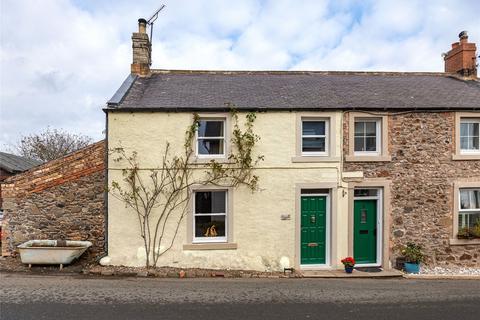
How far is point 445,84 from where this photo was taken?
13797mm

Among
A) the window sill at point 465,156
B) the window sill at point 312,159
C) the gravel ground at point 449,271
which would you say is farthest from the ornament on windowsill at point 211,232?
the window sill at point 465,156

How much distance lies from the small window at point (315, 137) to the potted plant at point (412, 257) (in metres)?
4.05

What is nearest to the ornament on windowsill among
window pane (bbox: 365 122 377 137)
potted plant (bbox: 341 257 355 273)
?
potted plant (bbox: 341 257 355 273)

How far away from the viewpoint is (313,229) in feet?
36.3

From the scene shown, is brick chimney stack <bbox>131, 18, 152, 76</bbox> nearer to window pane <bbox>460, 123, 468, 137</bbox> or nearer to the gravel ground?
window pane <bbox>460, 123, 468, 137</bbox>

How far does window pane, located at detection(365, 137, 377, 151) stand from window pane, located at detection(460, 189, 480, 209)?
3.32 m

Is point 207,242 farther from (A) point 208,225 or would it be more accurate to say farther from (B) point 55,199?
(B) point 55,199

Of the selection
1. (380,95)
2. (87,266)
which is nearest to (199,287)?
(87,266)

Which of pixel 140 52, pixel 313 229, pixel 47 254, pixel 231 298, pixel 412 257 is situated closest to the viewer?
pixel 231 298

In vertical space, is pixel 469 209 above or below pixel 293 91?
below

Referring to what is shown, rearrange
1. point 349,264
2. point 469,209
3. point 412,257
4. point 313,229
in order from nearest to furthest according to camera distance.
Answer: point 349,264 → point 412,257 → point 313,229 → point 469,209

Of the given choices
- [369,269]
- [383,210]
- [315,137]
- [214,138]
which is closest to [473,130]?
[383,210]

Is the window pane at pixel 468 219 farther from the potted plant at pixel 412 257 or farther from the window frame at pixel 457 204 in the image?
the potted plant at pixel 412 257

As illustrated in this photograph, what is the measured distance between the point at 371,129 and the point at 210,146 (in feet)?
17.5
